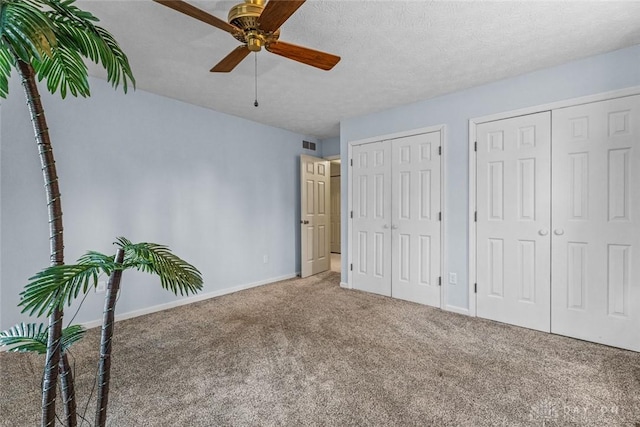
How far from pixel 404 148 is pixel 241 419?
311 cm

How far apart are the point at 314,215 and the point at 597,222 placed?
11.4 feet

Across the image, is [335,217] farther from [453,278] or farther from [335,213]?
[453,278]

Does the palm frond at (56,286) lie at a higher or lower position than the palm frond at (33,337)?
higher

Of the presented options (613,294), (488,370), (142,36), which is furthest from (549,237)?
(142,36)

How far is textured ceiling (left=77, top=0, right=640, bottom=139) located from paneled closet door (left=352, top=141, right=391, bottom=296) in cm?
80

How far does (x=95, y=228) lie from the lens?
9.55 feet

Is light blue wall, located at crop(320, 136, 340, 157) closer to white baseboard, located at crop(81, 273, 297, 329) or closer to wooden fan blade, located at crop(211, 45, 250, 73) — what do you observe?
white baseboard, located at crop(81, 273, 297, 329)

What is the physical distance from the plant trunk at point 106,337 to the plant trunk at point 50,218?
0.10 metres

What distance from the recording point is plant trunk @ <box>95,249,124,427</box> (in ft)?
2.89

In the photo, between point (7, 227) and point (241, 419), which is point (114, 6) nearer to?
point (7, 227)

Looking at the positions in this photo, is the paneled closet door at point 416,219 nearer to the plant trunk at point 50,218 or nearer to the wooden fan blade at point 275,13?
the wooden fan blade at point 275,13

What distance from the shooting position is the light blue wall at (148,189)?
251cm

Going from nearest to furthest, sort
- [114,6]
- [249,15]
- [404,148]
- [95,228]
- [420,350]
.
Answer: [249,15] → [114,6] → [420,350] → [95,228] → [404,148]

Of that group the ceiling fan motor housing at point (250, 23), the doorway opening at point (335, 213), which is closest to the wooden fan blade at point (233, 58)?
the ceiling fan motor housing at point (250, 23)
